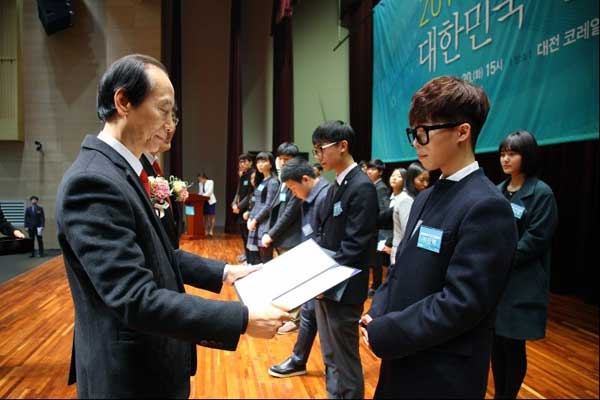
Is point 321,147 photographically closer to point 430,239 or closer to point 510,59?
point 430,239

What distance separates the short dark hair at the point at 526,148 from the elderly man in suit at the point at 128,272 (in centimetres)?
160

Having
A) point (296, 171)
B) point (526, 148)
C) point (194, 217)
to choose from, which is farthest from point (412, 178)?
point (194, 217)

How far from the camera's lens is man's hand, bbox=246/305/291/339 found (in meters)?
0.87

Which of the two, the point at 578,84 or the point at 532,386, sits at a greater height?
the point at 578,84

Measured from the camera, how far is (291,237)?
356cm

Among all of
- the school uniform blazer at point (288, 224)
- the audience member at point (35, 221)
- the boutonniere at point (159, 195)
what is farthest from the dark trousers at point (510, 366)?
the audience member at point (35, 221)

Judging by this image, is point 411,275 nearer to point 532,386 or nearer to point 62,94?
point 62,94

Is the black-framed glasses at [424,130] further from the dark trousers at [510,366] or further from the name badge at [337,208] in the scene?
the dark trousers at [510,366]

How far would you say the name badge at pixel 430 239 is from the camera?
3.35ft

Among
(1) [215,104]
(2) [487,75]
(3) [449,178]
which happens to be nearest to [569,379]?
(2) [487,75]

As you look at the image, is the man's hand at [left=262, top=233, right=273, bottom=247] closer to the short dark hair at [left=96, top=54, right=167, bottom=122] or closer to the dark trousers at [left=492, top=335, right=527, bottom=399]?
the dark trousers at [left=492, top=335, right=527, bottom=399]

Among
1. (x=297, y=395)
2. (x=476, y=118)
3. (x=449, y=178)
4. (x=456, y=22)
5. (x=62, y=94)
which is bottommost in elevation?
(x=297, y=395)

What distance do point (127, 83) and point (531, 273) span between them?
6.15 feet

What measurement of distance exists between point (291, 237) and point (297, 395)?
1470 mm
